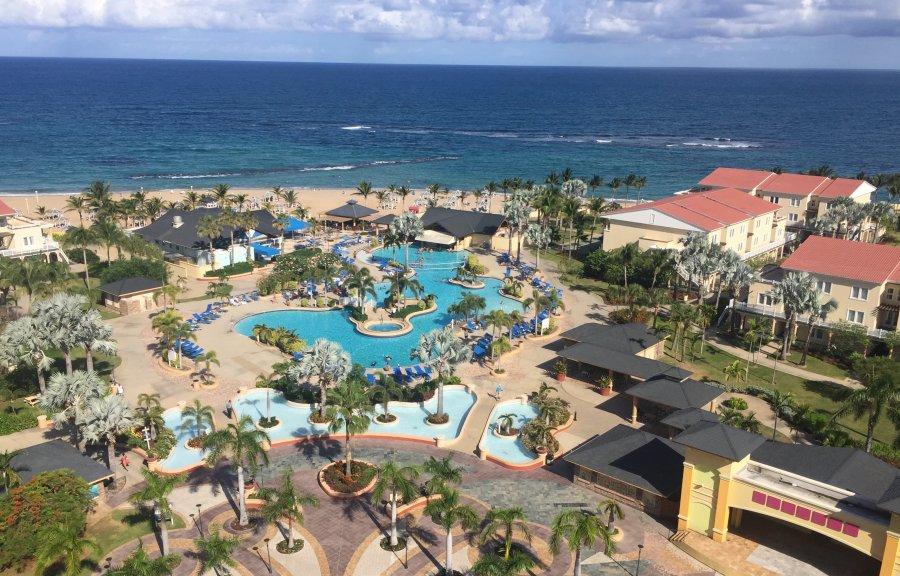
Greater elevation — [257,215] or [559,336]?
[257,215]

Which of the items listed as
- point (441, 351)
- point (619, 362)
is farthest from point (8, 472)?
point (619, 362)

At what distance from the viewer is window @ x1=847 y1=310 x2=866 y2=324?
5159 centimetres

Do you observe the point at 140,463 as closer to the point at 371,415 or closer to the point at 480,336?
the point at 371,415

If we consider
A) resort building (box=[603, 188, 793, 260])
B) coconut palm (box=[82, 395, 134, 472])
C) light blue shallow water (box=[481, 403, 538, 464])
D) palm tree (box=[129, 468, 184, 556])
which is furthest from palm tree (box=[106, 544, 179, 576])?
resort building (box=[603, 188, 793, 260])

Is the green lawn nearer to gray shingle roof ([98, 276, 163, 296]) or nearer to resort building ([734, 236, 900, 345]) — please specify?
resort building ([734, 236, 900, 345])

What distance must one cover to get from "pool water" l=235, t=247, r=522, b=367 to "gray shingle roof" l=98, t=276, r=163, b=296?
862 centimetres

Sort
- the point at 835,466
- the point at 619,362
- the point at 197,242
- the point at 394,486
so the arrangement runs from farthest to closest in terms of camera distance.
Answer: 1. the point at 197,242
2. the point at 619,362
3. the point at 835,466
4. the point at 394,486

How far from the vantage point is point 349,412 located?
32938mm

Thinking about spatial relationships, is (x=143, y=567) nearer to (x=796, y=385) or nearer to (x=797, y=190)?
(x=796, y=385)

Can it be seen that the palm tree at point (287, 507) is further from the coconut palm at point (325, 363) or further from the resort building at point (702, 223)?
the resort building at point (702, 223)

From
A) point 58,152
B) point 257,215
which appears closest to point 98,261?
point 257,215

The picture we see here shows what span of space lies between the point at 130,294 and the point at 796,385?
48.9 metres

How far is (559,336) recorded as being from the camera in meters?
53.3

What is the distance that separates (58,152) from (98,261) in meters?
87.1
